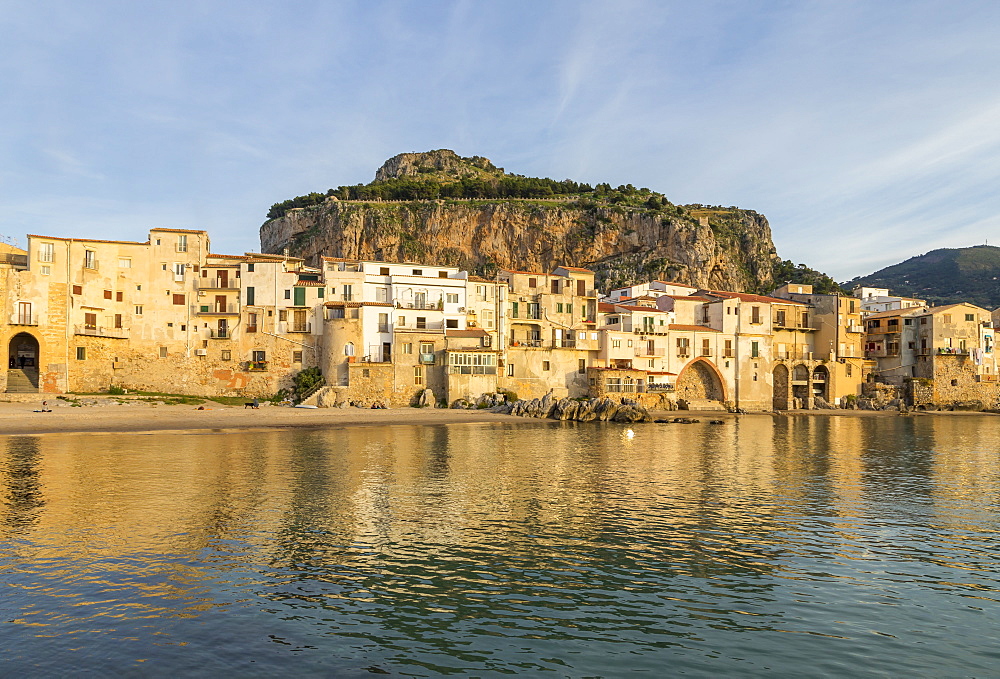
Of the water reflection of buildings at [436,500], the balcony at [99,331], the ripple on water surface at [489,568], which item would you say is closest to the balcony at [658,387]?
the water reflection of buildings at [436,500]

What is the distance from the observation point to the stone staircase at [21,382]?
64.8 m

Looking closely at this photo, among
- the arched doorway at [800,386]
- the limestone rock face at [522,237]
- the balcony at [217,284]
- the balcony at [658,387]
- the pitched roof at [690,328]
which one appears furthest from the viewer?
the limestone rock face at [522,237]

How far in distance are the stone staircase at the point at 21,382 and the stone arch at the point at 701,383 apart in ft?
237

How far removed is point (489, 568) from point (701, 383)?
76.3 metres

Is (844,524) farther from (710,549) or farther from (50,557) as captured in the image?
(50,557)

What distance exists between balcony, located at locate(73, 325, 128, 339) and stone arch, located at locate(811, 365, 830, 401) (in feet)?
287

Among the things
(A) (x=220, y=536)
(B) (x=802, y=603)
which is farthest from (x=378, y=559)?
(B) (x=802, y=603)

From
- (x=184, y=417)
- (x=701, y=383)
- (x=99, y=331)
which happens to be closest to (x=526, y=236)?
(x=701, y=383)

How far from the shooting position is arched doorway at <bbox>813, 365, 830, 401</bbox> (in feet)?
316

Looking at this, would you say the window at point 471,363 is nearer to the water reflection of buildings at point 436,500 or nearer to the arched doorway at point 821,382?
the water reflection of buildings at point 436,500

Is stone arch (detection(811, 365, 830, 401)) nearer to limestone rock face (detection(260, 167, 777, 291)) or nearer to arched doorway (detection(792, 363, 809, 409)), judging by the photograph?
arched doorway (detection(792, 363, 809, 409))

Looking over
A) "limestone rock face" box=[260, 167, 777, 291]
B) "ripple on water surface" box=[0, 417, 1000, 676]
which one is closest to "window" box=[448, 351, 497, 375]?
"ripple on water surface" box=[0, 417, 1000, 676]

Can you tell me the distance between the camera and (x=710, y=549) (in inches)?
822

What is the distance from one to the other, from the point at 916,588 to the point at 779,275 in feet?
490
